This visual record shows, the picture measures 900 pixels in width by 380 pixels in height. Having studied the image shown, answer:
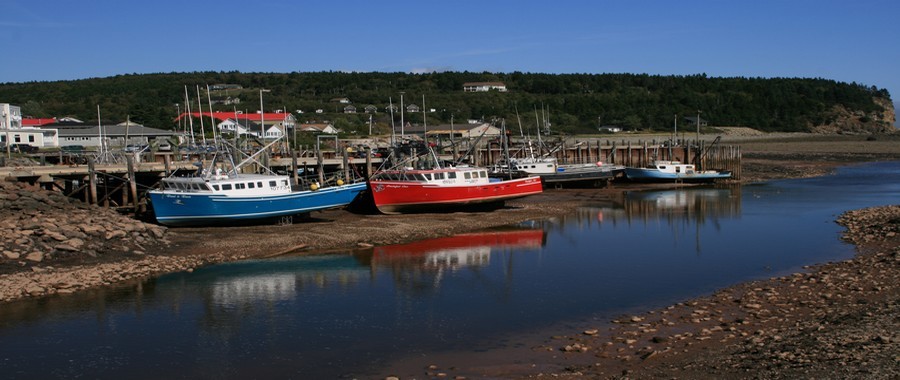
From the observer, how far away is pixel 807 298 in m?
19.3

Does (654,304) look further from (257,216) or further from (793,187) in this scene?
(793,187)

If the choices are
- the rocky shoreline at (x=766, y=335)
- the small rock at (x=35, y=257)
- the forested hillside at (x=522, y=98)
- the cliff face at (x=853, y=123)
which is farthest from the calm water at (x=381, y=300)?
the cliff face at (x=853, y=123)

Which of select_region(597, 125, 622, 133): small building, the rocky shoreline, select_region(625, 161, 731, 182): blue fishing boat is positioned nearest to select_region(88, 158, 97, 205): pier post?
the rocky shoreline

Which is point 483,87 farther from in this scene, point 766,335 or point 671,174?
point 766,335

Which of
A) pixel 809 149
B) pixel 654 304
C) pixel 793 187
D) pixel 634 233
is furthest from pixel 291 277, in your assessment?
pixel 809 149

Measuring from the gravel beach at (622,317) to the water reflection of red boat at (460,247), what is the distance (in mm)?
1145

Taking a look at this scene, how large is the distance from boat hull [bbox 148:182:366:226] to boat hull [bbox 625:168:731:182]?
2778 centimetres

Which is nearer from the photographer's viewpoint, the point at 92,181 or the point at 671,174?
the point at 92,181

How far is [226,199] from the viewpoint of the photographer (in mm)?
32125

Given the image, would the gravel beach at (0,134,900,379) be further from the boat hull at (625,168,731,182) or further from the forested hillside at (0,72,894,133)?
the forested hillside at (0,72,894,133)

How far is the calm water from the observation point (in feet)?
54.3

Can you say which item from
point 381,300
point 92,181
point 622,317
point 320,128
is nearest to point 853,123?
point 320,128

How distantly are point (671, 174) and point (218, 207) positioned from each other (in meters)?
32.9

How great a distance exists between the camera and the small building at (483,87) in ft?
485
